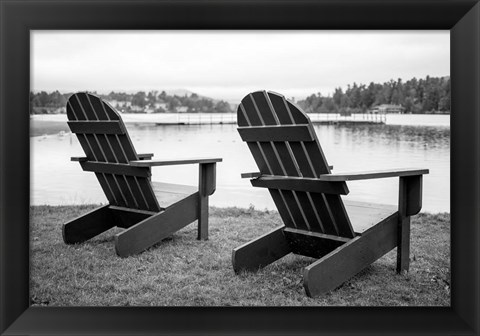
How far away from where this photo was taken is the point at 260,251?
9.95 ft

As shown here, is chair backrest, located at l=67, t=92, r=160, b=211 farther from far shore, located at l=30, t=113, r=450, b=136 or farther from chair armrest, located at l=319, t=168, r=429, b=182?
chair armrest, located at l=319, t=168, r=429, b=182

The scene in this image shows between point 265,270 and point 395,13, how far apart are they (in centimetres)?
175

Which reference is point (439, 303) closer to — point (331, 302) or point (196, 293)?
point (331, 302)

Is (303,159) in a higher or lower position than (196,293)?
higher

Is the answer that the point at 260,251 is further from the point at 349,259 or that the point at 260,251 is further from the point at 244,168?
the point at 244,168

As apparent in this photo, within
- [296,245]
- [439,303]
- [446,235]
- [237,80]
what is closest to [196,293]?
[296,245]

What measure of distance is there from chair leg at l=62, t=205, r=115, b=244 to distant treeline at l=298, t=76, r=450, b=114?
2.63 metres

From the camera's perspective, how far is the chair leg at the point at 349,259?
2.54 metres

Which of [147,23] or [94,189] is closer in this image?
[147,23]

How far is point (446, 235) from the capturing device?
14.1 ft

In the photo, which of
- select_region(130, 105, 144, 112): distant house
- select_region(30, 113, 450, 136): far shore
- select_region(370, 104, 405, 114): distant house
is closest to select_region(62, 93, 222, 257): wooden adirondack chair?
select_region(30, 113, 450, 136): far shore

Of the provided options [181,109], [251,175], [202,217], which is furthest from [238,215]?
[181,109]

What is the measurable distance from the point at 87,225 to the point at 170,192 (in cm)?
67

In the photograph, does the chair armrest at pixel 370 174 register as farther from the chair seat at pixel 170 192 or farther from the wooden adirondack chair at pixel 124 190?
the chair seat at pixel 170 192
